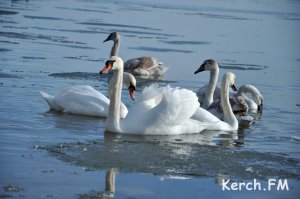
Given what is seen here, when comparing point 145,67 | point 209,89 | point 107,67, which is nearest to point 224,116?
point 209,89

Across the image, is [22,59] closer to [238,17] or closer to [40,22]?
[40,22]

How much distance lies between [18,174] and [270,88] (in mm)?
9120

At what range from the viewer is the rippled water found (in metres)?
7.45

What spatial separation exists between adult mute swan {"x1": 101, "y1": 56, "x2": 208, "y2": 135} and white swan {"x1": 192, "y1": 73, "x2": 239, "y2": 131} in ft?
2.33

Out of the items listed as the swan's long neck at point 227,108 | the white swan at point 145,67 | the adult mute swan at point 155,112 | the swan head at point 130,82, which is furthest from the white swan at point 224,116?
the white swan at point 145,67

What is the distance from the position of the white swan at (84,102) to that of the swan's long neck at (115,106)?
2.93ft

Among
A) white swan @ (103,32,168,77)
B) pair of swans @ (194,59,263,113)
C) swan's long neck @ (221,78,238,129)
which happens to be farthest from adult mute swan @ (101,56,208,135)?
white swan @ (103,32,168,77)

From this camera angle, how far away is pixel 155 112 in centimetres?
999

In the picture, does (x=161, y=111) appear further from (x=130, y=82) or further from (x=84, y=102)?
(x=84, y=102)

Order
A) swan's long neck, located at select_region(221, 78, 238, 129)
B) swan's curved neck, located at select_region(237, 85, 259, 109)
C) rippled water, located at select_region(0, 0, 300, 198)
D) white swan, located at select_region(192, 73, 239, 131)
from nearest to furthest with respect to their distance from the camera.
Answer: rippled water, located at select_region(0, 0, 300, 198) < white swan, located at select_region(192, 73, 239, 131) < swan's long neck, located at select_region(221, 78, 238, 129) < swan's curved neck, located at select_region(237, 85, 259, 109)

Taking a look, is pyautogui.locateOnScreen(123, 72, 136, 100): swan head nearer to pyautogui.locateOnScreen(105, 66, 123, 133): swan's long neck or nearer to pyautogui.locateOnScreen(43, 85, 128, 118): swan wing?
pyautogui.locateOnScreen(43, 85, 128, 118): swan wing

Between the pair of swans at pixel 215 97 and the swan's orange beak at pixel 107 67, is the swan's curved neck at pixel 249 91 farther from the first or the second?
the swan's orange beak at pixel 107 67

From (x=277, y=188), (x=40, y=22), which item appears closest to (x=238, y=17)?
(x=40, y=22)

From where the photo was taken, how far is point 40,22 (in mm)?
25109
